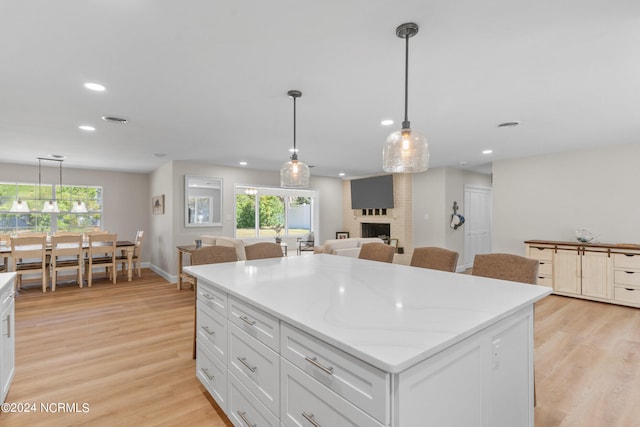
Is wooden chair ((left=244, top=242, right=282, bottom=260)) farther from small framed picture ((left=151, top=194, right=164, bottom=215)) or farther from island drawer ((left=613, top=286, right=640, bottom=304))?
island drawer ((left=613, top=286, right=640, bottom=304))

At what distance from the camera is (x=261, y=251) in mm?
3225

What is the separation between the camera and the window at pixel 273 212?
7.34m

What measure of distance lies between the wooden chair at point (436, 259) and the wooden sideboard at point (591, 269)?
3.40 metres

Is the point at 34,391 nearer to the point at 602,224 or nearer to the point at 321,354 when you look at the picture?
the point at 321,354

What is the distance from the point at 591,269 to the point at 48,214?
10.0 m

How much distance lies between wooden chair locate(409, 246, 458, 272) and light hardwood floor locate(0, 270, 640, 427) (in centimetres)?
107

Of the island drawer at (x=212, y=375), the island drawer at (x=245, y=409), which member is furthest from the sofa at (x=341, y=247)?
the island drawer at (x=245, y=409)

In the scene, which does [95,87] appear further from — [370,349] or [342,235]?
[342,235]

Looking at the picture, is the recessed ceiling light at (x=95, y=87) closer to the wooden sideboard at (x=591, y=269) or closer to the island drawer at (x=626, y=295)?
the wooden sideboard at (x=591, y=269)

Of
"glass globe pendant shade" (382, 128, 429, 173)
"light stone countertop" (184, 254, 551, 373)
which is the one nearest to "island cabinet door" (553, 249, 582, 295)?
"light stone countertop" (184, 254, 551, 373)

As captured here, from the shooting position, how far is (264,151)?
5148 millimetres

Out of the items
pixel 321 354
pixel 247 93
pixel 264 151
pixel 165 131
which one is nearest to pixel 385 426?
pixel 321 354

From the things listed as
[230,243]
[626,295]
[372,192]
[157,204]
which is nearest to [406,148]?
[230,243]

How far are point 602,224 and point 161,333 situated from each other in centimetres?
631
